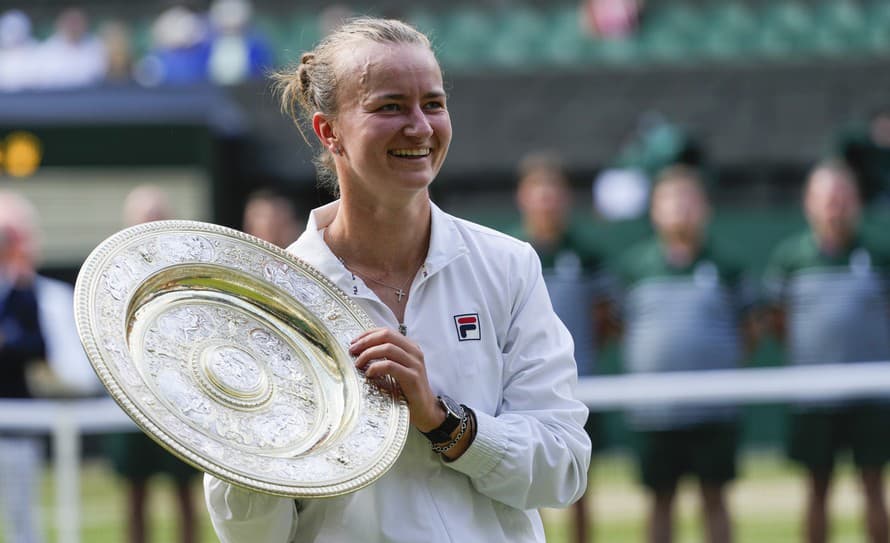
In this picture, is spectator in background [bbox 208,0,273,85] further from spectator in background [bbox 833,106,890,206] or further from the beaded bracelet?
the beaded bracelet

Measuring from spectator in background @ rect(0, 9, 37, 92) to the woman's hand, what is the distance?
412 inches

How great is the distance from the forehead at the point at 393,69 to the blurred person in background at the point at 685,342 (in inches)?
161

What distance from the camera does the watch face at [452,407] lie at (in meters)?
2.52

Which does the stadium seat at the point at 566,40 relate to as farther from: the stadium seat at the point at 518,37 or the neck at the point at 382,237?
the neck at the point at 382,237

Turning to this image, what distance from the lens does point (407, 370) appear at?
2486mm

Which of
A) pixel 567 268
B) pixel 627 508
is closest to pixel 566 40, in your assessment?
pixel 627 508

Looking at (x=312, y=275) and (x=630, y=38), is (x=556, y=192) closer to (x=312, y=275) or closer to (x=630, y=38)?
(x=312, y=275)

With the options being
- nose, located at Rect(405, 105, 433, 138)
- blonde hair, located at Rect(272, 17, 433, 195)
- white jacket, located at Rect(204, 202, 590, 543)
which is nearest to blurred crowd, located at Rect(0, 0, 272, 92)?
→ blonde hair, located at Rect(272, 17, 433, 195)

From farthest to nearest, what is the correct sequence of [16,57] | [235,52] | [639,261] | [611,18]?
[611,18] → [16,57] → [235,52] → [639,261]

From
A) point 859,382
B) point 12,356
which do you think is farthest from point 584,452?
point 12,356

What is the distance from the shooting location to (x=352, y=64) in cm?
262

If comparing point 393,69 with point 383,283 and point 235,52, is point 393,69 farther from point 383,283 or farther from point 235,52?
point 235,52

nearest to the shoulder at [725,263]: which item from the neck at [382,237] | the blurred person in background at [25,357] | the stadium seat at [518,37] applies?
the blurred person in background at [25,357]

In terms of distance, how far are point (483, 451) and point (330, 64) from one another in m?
0.75
